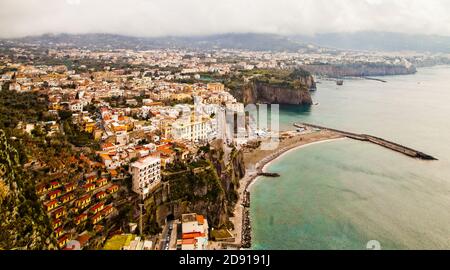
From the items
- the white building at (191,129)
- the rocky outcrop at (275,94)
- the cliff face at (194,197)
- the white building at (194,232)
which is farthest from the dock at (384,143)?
the white building at (194,232)

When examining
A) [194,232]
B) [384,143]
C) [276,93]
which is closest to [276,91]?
[276,93]

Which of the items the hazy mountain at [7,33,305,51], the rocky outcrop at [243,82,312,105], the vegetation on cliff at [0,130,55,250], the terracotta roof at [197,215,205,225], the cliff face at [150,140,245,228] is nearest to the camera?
the vegetation on cliff at [0,130,55,250]

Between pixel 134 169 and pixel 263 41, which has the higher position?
pixel 263 41

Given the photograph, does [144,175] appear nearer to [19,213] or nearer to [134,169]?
[134,169]

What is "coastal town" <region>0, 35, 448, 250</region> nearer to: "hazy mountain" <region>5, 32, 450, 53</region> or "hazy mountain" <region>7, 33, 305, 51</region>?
"hazy mountain" <region>7, 33, 305, 51</region>

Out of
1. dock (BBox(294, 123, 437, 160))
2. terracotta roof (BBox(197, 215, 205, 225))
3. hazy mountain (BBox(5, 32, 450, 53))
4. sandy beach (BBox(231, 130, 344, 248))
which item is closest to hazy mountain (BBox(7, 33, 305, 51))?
hazy mountain (BBox(5, 32, 450, 53))
